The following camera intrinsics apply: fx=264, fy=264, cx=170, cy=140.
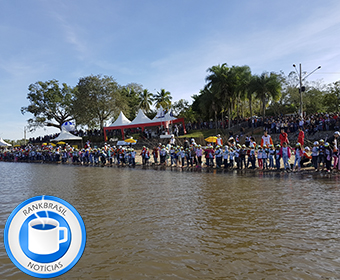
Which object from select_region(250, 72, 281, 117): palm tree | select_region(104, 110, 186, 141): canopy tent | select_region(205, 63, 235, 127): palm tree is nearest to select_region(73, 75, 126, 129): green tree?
select_region(104, 110, 186, 141): canopy tent

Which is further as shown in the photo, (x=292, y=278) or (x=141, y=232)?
(x=141, y=232)

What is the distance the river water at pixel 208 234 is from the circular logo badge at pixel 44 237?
101 inches

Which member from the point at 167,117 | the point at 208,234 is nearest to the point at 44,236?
the point at 208,234

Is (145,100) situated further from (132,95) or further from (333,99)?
(333,99)

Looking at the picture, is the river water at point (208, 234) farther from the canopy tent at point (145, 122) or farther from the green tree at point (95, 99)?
the green tree at point (95, 99)

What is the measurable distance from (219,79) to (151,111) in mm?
27264

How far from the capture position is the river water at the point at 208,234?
15.5ft

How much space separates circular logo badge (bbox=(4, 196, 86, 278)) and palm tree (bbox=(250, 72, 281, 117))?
109ft

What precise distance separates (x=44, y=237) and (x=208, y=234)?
4774 mm

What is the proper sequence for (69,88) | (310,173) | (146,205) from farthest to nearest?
(69,88) < (310,173) < (146,205)

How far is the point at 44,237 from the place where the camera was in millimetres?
2348

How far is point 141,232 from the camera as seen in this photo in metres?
6.65

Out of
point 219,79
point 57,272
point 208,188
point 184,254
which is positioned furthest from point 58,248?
point 219,79

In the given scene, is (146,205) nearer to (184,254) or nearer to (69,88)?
(184,254)
